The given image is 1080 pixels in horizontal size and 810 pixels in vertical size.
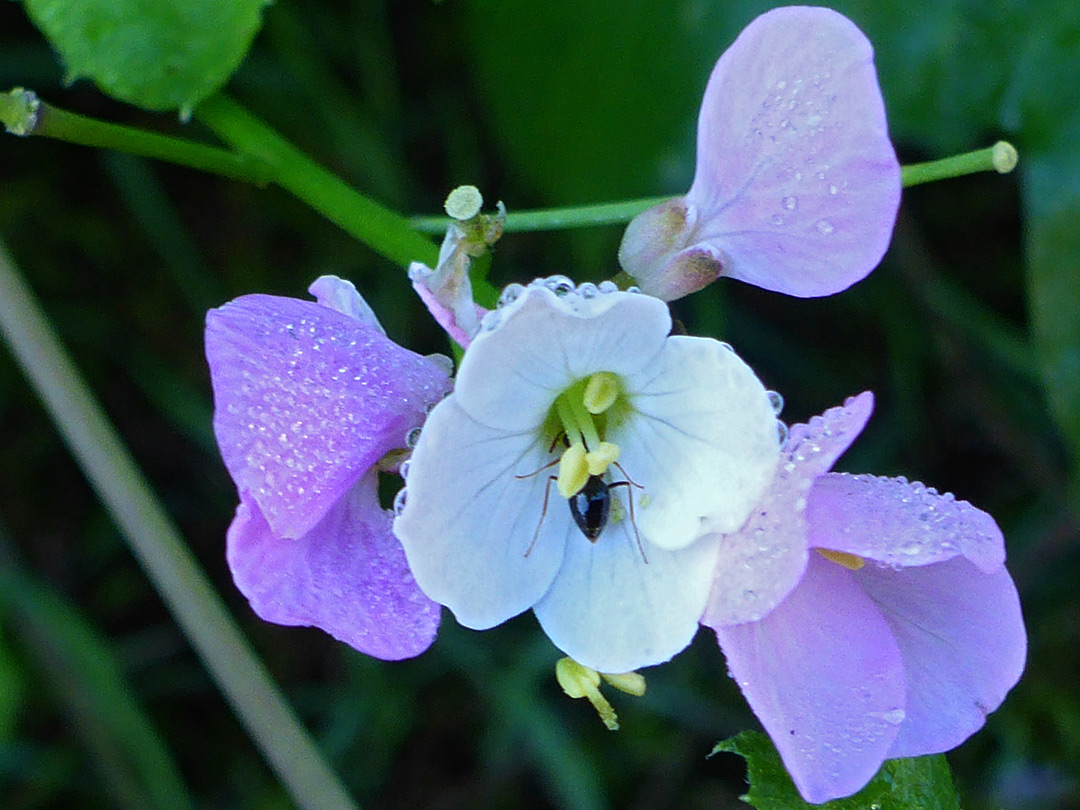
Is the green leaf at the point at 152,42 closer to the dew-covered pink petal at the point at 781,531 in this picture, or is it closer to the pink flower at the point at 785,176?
the pink flower at the point at 785,176

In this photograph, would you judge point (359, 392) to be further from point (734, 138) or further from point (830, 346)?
point (830, 346)

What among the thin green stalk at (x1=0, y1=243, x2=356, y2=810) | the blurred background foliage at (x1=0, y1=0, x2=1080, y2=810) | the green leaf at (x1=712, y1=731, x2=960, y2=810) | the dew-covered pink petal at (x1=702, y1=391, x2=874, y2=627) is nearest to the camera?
the dew-covered pink petal at (x1=702, y1=391, x2=874, y2=627)

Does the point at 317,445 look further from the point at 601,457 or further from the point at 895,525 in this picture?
the point at 895,525

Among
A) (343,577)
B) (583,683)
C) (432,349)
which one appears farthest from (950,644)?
(432,349)

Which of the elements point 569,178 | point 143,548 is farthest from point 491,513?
point 569,178

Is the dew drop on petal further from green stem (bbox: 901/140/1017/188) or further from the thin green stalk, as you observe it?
the thin green stalk

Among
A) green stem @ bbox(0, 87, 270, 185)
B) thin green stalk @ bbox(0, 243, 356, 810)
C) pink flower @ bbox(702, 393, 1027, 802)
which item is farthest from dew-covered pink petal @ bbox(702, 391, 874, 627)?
thin green stalk @ bbox(0, 243, 356, 810)
